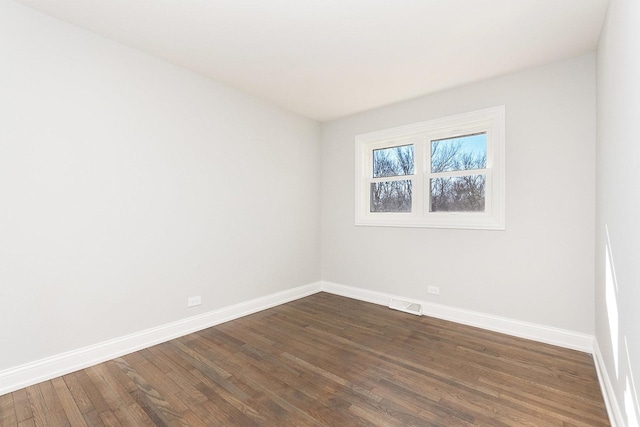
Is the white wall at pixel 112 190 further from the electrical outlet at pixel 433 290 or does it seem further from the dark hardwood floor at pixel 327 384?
the electrical outlet at pixel 433 290

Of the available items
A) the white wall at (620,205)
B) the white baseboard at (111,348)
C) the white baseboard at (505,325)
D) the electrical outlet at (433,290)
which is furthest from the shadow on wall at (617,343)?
the white baseboard at (111,348)

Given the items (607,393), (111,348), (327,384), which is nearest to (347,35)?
(327,384)

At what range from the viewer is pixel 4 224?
1.98 metres

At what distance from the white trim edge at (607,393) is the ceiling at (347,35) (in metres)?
2.53

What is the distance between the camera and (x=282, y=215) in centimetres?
400

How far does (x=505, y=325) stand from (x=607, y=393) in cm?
108

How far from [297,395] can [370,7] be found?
2.74m

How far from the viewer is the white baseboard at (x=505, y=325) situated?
103 inches

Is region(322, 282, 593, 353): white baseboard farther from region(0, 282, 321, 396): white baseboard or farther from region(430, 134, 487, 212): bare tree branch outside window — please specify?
region(0, 282, 321, 396): white baseboard

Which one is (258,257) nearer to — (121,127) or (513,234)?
(121,127)

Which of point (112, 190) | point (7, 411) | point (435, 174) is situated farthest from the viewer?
point (435, 174)

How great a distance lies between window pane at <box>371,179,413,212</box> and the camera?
3.85 meters

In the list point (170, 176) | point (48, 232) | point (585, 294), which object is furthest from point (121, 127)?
point (585, 294)

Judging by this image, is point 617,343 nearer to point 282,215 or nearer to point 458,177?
point 458,177
